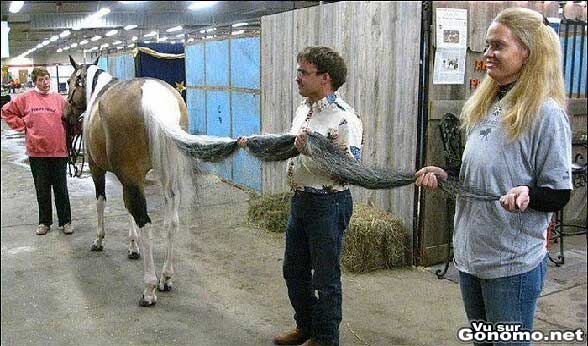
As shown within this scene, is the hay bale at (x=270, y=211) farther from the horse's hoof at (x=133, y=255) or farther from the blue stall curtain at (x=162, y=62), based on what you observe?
the blue stall curtain at (x=162, y=62)

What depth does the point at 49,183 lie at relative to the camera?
8.84ft

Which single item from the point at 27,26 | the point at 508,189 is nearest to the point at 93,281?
the point at 27,26

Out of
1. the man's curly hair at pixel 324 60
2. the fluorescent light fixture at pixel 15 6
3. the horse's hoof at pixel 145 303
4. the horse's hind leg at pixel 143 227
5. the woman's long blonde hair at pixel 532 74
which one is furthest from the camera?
the horse's hoof at pixel 145 303

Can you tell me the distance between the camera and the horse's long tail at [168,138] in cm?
252

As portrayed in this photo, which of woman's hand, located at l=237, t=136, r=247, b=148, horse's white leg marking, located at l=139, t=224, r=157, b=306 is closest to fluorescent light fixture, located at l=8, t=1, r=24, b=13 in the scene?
woman's hand, located at l=237, t=136, r=247, b=148

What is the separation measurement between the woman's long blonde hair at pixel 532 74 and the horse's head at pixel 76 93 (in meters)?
1.64

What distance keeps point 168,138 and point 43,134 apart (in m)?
0.63

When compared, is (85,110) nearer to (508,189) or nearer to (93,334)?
(93,334)

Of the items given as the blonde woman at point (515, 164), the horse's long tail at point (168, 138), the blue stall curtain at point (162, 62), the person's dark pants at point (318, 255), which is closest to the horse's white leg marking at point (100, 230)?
the horse's long tail at point (168, 138)

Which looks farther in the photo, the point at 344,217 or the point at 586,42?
the point at 586,42

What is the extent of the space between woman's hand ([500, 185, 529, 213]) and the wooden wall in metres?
2.01

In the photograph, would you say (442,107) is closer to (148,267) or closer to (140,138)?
(140,138)

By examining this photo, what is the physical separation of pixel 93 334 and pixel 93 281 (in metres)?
0.79

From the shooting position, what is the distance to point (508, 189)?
145 centimetres
